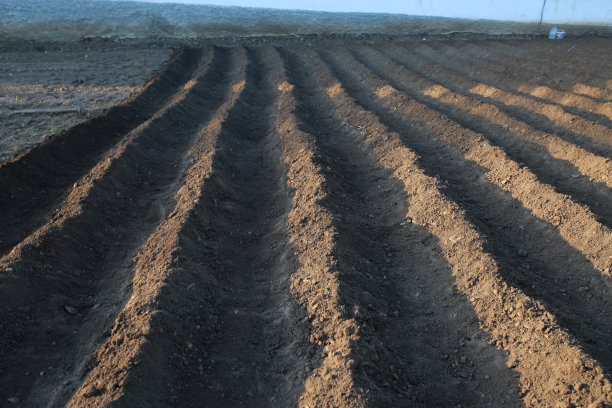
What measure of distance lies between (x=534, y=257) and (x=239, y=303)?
3.15 m

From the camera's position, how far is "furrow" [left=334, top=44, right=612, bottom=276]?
181 inches

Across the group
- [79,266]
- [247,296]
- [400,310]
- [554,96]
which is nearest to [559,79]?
[554,96]

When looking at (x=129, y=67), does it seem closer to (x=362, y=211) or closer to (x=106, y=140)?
(x=106, y=140)

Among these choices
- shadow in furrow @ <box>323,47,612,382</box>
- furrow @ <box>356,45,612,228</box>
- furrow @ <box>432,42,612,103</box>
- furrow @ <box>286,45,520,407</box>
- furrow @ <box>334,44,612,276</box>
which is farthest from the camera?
furrow @ <box>432,42,612,103</box>

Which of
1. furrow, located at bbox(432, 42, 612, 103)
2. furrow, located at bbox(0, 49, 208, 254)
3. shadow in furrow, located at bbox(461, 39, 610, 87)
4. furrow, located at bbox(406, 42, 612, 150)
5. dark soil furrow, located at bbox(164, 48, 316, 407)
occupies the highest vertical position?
shadow in furrow, located at bbox(461, 39, 610, 87)

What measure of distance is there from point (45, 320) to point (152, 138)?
463cm

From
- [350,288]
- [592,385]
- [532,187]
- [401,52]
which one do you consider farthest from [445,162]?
[401,52]

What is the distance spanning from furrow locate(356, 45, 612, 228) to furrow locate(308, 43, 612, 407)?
1656 millimetres

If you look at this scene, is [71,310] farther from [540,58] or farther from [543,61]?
[540,58]

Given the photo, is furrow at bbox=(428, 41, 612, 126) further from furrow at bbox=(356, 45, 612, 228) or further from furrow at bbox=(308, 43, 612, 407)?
furrow at bbox=(308, 43, 612, 407)

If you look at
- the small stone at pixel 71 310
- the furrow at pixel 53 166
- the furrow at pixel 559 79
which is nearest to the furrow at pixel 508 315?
the small stone at pixel 71 310

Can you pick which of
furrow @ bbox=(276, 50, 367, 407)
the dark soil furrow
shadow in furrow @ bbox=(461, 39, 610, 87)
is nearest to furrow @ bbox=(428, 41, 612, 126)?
shadow in furrow @ bbox=(461, 39, 610, 87)

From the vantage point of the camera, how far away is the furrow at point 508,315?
10.1 ft

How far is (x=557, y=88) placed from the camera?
11.0 metres
